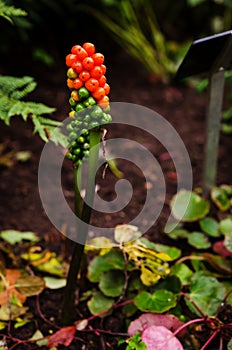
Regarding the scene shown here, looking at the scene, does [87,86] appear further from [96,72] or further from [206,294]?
[206,294]

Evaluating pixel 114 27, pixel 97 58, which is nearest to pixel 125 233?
pixel 97 58

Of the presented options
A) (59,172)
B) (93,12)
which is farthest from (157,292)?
(93,12)

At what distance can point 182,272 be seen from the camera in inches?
76.6

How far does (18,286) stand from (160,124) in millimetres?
1633

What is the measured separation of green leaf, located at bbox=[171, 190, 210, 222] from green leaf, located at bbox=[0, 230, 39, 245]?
64 cm

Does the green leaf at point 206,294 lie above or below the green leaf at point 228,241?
below

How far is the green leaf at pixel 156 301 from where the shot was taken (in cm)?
173

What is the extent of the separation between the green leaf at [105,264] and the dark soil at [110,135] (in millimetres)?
147

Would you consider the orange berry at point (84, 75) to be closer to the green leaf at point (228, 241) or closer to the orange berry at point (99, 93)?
the orange berry at point (99, 93)

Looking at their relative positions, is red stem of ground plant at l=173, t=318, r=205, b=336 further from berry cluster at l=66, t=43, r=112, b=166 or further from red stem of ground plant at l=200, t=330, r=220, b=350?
berry cluster at l=66, t=43, r=112, b=166

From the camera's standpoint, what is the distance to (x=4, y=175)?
2.66 meters

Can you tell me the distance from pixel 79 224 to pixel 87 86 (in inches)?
19.5

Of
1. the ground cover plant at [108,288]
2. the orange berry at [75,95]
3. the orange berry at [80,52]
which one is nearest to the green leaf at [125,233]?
the ground cover plant at [108,288]

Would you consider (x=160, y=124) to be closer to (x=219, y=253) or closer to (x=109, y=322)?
(x=219, y=253)
